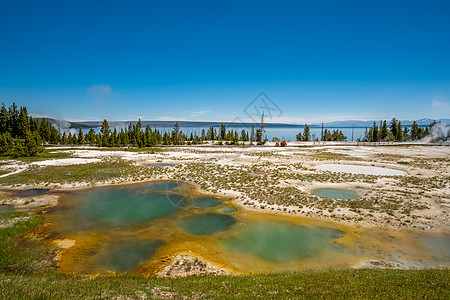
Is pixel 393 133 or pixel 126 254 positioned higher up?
pixel 393 133

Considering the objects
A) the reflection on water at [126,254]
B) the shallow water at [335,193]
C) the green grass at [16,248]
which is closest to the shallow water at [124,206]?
the green grass at [16,248]

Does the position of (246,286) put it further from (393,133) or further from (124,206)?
(393,133)

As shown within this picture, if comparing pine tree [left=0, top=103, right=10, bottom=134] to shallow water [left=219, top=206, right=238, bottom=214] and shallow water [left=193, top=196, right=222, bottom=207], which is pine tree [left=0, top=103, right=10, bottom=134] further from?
shallow water [left=219, top=206, right=238, bottom=214]

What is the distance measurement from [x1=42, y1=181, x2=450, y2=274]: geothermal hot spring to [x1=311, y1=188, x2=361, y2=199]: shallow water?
7.09 m

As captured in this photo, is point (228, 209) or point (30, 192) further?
point (30, 192)

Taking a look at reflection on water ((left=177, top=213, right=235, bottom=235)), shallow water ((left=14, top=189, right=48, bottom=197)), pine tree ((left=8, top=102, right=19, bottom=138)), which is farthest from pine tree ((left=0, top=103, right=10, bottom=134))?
reflection on water ((left=177, top=213, right=235, bottom=235))

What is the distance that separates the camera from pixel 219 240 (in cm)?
1402

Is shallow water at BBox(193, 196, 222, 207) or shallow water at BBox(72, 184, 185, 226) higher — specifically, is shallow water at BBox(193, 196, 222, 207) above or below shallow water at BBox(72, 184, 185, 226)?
above

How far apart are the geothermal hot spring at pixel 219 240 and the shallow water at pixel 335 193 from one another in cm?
709

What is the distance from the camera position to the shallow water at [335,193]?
2260 centimetres

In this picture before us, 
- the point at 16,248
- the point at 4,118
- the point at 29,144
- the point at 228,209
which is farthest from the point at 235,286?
the point at 4,118

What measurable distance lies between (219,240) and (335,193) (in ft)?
51.0

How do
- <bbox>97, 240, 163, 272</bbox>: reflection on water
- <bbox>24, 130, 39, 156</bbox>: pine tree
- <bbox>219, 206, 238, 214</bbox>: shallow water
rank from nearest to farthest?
<bbox>97, 240, 163, 272</bbox>: reflection on water < <bbox>219, 206, 238, 214</bbox>: shallow water < <bbox>24, 130, 39, 156</bbox>: pine tree

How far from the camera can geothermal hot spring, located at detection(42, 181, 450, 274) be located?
452 inches
